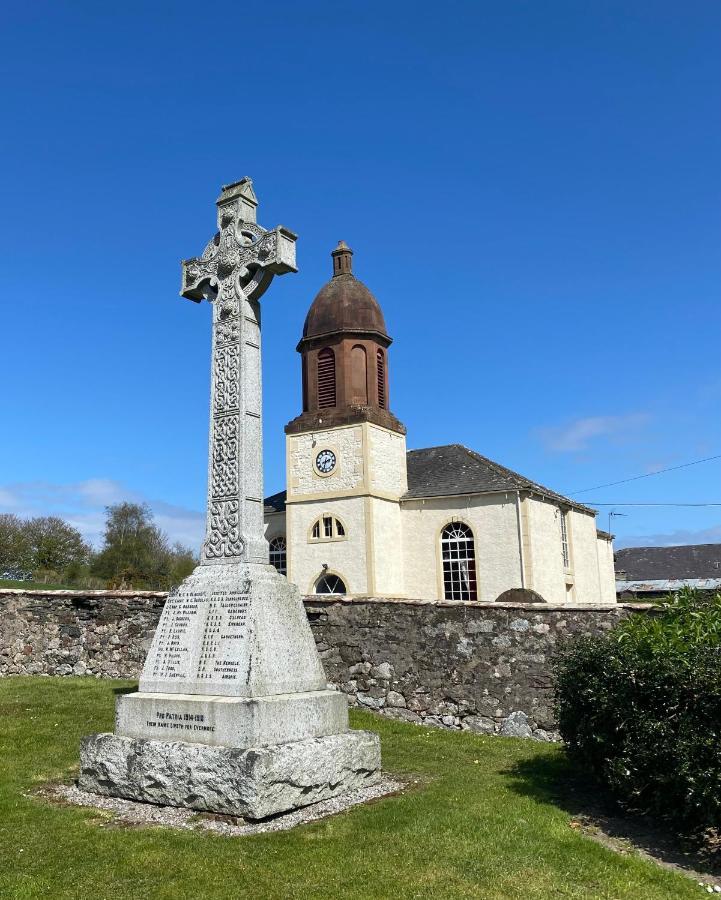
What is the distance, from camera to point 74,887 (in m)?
4.50

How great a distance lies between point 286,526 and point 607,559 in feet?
57.7

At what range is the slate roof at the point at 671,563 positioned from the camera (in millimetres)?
50500

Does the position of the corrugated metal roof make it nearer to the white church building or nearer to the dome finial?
the white church building

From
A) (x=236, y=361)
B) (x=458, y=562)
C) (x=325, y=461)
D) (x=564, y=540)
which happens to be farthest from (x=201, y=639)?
(x=564, y=540)

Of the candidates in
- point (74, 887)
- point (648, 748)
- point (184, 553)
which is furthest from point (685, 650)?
point (184, 553)

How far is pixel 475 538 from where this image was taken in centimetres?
2825

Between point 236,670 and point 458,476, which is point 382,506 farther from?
point 236,670

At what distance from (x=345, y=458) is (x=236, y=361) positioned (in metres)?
22.0

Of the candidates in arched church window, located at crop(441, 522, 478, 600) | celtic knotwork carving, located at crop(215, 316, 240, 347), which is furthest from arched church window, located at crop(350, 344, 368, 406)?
celtic knotwork carving, located at crop(215, 316, 240, 347)

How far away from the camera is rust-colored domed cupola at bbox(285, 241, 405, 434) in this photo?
3058cm

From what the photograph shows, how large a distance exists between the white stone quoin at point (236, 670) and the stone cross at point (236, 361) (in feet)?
0.05

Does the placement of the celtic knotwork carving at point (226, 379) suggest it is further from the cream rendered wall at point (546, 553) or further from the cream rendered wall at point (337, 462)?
the cream rendered wall at point (337, 462)

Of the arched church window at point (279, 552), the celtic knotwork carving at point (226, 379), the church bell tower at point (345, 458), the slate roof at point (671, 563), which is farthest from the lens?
the slate roof at point (671, 563)

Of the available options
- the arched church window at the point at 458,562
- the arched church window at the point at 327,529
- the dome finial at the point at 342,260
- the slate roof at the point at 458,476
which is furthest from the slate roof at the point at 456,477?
the dome finial at the point at 342,260
